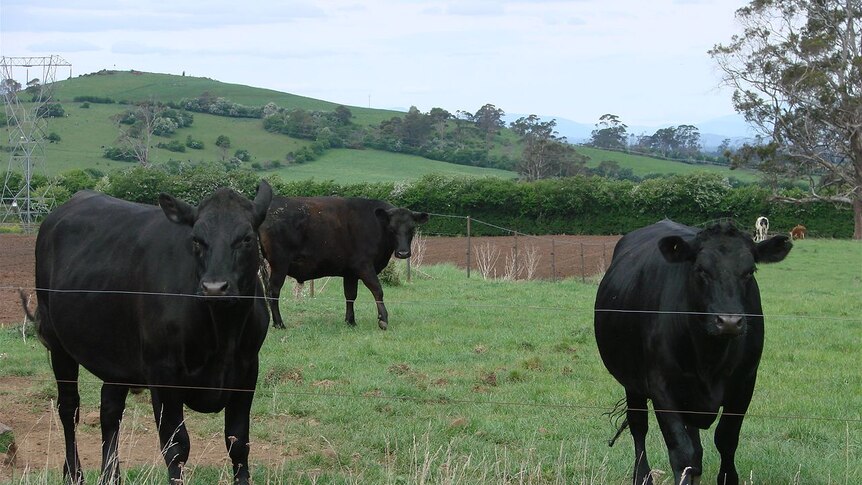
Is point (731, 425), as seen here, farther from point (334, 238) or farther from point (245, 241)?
point (334, 238)

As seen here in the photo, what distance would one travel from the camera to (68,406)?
728 centimetres

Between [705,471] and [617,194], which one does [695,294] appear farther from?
[617,194]

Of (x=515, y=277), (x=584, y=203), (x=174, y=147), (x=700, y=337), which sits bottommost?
(x=515, y=277)

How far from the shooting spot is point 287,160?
8369 centimetres

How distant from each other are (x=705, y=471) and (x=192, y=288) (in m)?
A: 4.01

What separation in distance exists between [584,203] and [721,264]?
45.7 meters

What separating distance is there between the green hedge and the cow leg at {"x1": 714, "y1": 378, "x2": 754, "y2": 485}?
43.2m

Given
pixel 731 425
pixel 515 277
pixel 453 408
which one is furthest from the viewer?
pixel 515 277

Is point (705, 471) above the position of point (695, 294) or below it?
below

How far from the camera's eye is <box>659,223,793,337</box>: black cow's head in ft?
19.1

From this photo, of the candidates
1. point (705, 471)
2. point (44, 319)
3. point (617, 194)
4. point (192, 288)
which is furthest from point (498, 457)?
point (617, 194)

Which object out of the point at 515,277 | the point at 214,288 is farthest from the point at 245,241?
the point at 515,277

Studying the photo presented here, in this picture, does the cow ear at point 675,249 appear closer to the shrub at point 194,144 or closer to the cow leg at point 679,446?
the cow leg at point 679,446

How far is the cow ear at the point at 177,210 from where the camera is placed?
616 cm
